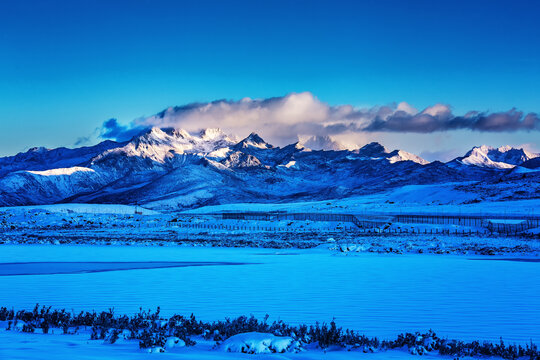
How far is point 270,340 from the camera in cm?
746

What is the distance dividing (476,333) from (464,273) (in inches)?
374

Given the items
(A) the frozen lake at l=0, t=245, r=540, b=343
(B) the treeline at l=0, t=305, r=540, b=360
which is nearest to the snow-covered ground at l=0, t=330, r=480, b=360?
(B) the treeline at l=0, t=305, r=540, b=360

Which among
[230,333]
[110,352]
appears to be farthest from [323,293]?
[110,352]

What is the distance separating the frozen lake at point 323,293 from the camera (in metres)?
10.1

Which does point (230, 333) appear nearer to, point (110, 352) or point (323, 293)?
point (110, 352)

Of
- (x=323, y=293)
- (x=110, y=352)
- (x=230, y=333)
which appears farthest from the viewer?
(x=323, y=293)

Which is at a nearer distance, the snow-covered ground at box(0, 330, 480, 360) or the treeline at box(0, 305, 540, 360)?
the snow-covered ground at box(0, 330, 480, 360)

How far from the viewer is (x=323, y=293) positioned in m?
13.6

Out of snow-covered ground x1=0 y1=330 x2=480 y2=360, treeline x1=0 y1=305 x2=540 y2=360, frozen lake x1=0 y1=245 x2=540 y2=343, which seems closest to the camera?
snow-covered ground x1=0 y1=330 x2=480 y2=360

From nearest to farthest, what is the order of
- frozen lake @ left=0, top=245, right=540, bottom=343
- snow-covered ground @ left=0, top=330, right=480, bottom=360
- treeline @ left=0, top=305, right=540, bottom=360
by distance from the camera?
snow-covered ground @ left=0, top=330, right=480, bottom=360 → treeline @ left=0, top=305, right=540, bottom=360 → frozen lake @ left=0, top=245, right=540, bottom=343

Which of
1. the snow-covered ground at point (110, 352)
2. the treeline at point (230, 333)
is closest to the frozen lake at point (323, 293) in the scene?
the treeline at point (230, 333)

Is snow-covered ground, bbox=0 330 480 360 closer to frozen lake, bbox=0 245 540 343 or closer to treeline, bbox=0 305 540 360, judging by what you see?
treeline, bbox=0 305 540 360

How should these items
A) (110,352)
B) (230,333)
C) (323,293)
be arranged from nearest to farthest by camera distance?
(110,352)
(230,333)
(323,293)

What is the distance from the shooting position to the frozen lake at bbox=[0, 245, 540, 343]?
398 inches
